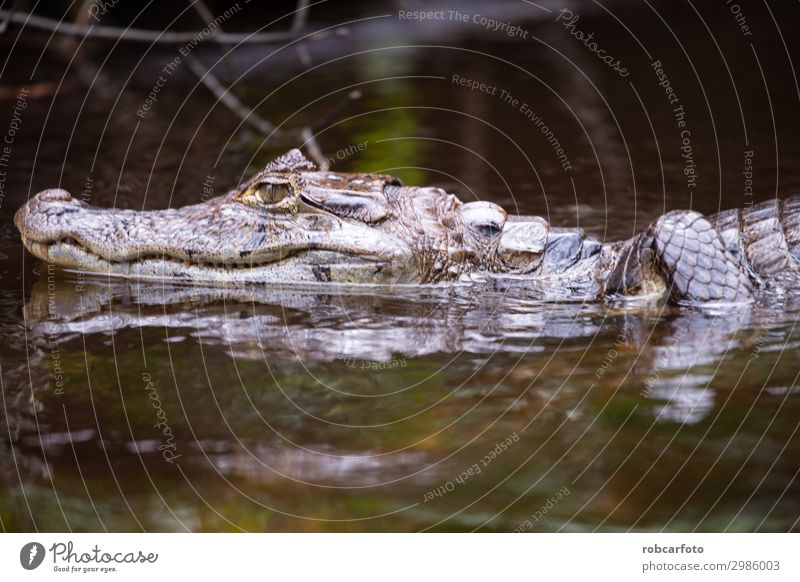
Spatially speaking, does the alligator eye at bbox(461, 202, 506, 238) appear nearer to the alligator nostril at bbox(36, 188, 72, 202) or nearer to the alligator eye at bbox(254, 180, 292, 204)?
the alligator eye at bbox(254, 180, 292, 204)

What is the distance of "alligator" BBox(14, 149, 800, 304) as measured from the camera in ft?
17.2

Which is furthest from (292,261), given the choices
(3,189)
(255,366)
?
(3,189)

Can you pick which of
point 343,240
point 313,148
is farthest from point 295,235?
point 313,148

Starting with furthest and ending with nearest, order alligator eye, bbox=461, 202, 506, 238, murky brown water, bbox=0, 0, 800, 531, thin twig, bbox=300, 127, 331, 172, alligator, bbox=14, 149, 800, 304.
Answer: alligator eye, bbox=461, 202, 506, 238
alligator, bbox=14, 149, 800, 304
murky brown water, bbox=0, 0, 800, 531
thin twig, bbox=300, 127, 331, 172

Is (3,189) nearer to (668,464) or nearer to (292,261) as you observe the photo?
(292,261)

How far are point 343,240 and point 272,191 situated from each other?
1.72ft

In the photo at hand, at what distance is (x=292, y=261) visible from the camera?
17.5ft

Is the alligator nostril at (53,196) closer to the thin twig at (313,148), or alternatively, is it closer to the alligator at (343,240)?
the alligator at (343,240)

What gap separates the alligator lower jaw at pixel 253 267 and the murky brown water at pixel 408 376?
0.13 meters

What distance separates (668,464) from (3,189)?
19.1 ft

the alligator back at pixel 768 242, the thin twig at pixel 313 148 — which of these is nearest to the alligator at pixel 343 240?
the alligator back at pixel 768 242

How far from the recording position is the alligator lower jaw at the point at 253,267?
5.33 metres

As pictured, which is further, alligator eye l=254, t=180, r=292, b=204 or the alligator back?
alligator eye l=254, t=180, r=292, b=204

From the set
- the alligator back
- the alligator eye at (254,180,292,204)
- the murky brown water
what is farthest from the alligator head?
the alligator back
